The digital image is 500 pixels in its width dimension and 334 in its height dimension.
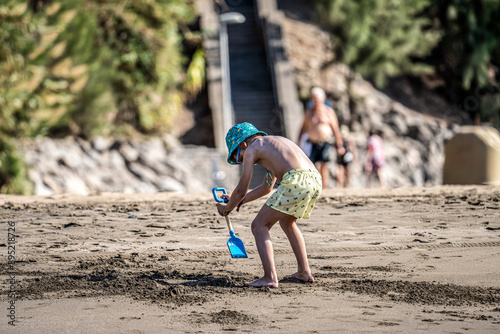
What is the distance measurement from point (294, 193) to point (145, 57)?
15.9 m

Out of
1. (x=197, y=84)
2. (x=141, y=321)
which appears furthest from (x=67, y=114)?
(x=141, y=321)

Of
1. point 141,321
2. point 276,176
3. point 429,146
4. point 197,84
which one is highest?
point 276,176

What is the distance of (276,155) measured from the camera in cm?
531

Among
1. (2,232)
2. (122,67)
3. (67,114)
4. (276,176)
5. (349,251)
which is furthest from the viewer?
(122,67)

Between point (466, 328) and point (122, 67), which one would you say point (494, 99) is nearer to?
point (122, 67)

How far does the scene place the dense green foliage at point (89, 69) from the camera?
15969 mm

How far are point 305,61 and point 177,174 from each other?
7.95 meters

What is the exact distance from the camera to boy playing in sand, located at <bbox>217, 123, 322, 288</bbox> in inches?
205

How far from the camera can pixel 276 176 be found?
542 centimetres

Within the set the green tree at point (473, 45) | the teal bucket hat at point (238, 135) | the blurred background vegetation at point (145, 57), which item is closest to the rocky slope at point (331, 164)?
the blurred background vegetation at point (145, 57)

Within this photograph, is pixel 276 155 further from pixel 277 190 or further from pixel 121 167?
pixel 121 167

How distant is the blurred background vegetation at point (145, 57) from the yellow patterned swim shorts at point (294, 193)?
10461 millimetres

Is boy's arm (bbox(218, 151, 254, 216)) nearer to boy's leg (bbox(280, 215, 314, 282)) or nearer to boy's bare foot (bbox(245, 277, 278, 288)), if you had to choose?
boy's leg (bbox(280, 215, 314, 282))

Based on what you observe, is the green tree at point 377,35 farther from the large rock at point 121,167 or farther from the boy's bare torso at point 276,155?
the boy's bare torso at point 276,155
